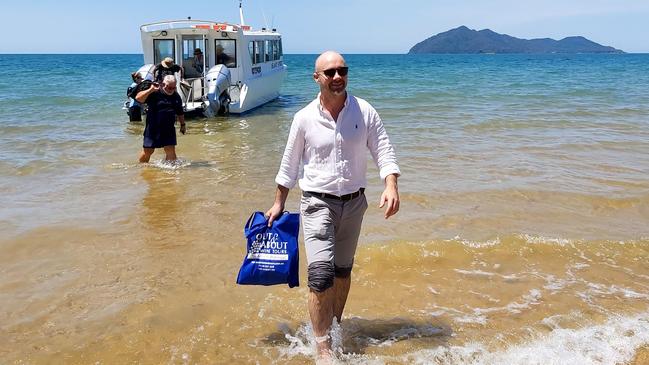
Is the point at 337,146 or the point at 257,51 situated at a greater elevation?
the point at 257,51

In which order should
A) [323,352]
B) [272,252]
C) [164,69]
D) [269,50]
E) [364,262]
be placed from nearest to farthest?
[323,352] → [272,252] → [364,262] → [164,69] → [269,50]

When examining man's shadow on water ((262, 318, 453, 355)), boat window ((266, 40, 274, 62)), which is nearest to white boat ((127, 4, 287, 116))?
boat window ((266, 40, 274, 62))

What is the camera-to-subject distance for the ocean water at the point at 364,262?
3.71 metres

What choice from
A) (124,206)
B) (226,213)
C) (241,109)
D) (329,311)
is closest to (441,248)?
(329,311)

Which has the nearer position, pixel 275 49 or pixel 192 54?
pixel 192 54

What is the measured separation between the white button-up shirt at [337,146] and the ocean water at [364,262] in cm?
112

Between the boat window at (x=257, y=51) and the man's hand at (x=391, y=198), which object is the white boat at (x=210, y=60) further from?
the man's hand at (x=391, y=198)

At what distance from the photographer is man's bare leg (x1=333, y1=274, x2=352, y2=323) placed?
3.68 meters

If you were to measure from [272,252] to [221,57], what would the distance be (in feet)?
49.8

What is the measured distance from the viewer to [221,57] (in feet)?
58.1

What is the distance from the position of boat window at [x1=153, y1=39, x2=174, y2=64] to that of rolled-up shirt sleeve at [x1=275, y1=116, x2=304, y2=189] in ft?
49.4

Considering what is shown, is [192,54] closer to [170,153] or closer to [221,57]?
[221,57]

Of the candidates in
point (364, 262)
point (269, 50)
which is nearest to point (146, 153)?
point (364, 262)

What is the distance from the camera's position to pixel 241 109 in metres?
17.5
